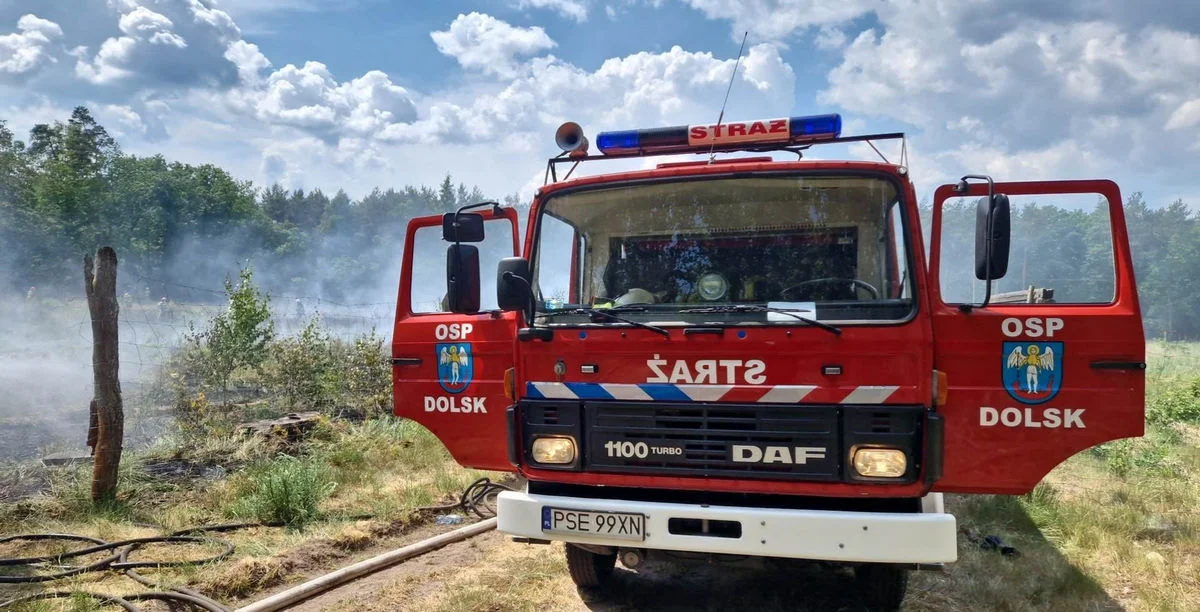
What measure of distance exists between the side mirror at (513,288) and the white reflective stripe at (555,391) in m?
0.41

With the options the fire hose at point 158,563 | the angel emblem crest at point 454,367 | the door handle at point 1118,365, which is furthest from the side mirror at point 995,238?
the fire hose at point 158,563

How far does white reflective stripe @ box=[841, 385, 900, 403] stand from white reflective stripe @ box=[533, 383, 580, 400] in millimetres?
1313

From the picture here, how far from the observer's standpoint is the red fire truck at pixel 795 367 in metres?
3.26

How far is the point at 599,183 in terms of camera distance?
13.1ft

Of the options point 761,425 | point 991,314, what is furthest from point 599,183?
point 991,314

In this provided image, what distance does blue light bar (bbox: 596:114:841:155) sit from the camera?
4.26 metres

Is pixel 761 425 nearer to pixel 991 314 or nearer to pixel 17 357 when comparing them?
pixel 991 314

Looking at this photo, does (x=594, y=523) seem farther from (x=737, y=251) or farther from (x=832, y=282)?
(x=832, y=282)

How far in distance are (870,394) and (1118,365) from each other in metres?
1.19

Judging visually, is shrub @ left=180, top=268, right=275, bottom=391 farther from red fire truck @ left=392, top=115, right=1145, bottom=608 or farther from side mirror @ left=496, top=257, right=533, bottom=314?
side mirror @ left=496, top=257, right=533, bottom=314

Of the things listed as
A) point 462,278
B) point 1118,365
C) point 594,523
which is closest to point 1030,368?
point 1118,365

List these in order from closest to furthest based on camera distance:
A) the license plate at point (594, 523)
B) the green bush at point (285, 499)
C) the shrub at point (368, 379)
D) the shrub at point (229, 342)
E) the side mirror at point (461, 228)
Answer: the license plate at point (594, 523) → the side mirror at point (461, 228) → the green bush at point (285, 499) → the shrub at point (229, 342) → the shrub at point (368, 379)

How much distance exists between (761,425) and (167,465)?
6.69 metres

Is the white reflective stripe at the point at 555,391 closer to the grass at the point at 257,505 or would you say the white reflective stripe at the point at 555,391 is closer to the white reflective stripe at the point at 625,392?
the white reflective stripe at the point at 625,392
